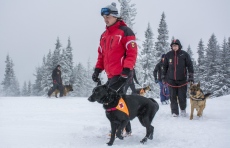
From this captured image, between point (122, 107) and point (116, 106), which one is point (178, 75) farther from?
point (116, 106)

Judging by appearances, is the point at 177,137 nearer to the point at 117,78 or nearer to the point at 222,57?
the point at 117,78

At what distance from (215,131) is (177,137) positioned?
1.08 m

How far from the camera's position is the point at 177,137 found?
522 centimetres

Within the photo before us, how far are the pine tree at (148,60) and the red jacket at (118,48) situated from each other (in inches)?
1049

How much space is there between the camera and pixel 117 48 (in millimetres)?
4941

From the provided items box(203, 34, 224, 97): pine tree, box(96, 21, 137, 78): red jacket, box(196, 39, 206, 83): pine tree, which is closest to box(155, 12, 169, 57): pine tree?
box(203, 34, 224, 97): pine tree

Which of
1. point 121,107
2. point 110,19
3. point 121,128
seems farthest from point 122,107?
point 110,19

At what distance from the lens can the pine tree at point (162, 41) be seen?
33.6 m

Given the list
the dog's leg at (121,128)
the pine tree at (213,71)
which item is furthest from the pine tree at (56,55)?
the dog's leg at (121,128)

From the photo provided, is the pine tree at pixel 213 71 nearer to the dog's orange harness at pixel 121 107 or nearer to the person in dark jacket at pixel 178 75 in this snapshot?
the person in dark jacket at pixel 178 75

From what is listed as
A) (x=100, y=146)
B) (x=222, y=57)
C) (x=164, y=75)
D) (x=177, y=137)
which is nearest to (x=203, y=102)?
(x=164, y=75)

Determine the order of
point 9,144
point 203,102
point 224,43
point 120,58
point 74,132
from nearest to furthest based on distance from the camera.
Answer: point 9,144 → point 120,58 → point 74,132 → point 203,102 → point 224,43

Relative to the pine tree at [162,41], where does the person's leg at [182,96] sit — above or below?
below

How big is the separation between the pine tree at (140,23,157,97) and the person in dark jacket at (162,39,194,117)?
75.8 feet
